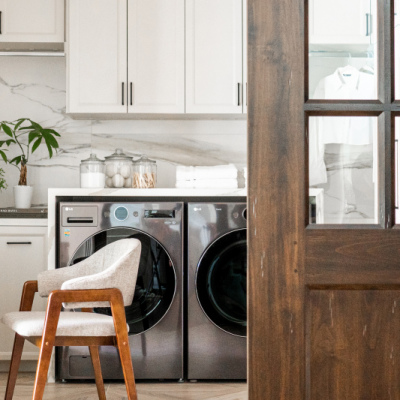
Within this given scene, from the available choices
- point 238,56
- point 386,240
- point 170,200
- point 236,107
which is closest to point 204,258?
point 170,200

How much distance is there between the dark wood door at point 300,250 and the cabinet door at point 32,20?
7.71 ft

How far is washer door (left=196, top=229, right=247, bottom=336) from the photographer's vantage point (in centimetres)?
292

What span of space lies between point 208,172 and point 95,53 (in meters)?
0.93

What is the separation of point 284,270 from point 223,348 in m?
1.76

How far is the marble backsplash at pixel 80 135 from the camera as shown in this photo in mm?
3674

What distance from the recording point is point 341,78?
4.19 feet

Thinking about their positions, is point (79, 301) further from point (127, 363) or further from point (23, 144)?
point (23, 144)

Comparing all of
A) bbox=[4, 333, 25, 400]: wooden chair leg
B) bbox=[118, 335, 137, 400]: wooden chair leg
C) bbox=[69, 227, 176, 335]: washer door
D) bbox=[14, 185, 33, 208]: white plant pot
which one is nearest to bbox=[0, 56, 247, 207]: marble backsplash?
bbox=[14, 185, 33, 208]: white plant pot

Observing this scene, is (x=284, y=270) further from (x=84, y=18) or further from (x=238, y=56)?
(x=84, y=18)

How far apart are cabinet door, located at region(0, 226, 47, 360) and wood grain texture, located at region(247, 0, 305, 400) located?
2030 millimetres

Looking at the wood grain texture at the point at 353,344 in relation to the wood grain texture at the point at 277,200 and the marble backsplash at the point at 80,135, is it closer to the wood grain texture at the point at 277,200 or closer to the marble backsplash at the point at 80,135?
the wood grain texture at the point at 277,200

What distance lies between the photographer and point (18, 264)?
309 centimetres

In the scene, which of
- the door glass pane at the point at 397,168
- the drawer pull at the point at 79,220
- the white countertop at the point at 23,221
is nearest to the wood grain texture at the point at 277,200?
the door glass pane at the point at 397,168

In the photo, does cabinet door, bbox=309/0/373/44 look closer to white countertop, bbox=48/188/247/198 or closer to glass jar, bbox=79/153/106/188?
white countertop, bbox=48/188/247/198
